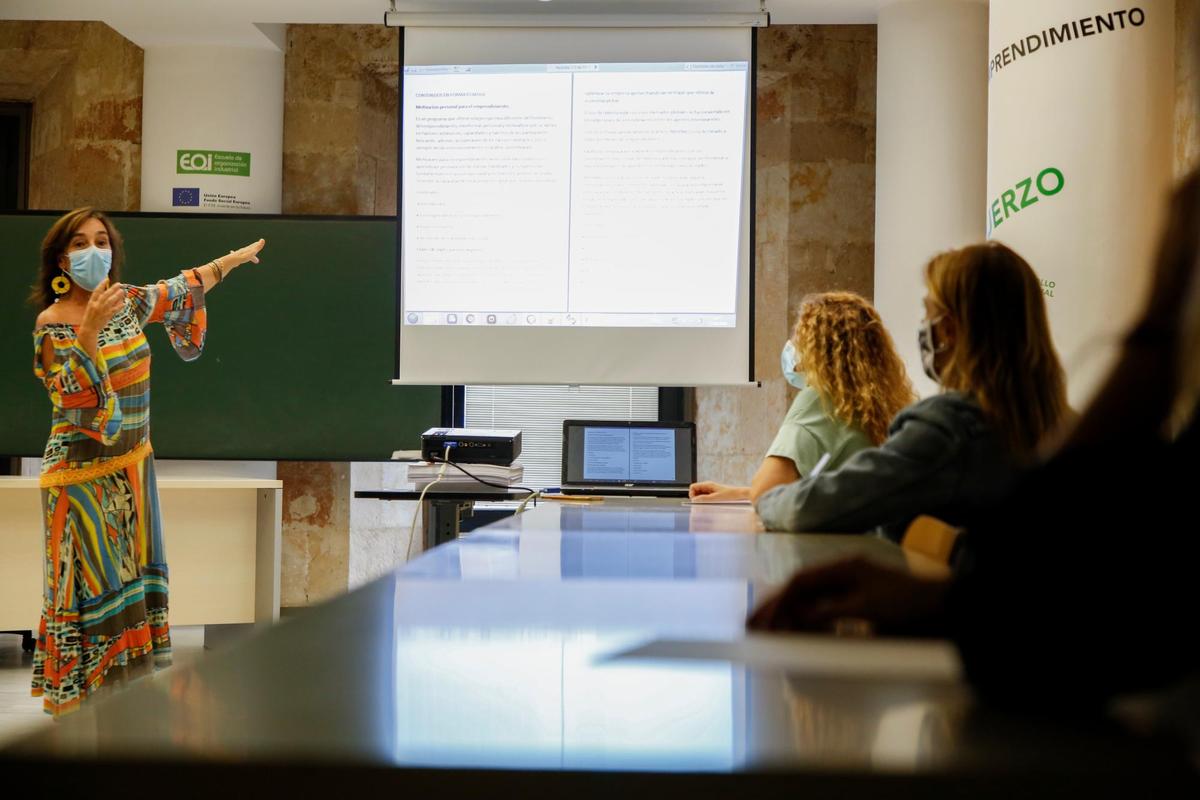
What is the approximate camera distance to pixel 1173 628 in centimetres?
50

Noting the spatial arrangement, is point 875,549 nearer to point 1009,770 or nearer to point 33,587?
point 1009,770

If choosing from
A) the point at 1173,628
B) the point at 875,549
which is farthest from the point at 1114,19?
the point at 1173,628

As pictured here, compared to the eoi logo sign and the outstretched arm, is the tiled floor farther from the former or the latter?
the eoi logo sign

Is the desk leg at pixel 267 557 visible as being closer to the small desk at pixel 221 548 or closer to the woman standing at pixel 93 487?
the small desk at pixel 221 548

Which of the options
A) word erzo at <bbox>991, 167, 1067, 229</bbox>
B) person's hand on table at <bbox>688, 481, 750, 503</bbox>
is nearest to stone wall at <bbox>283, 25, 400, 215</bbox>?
person's hand on table at <bbox>688, 481, 750, 503</bbox>

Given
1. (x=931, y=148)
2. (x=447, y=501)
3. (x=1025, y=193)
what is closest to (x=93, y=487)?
(x=447, y=501)

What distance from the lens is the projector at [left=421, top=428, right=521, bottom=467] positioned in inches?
148

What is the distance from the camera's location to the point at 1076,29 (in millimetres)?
2656

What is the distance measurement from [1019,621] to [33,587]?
4.46m

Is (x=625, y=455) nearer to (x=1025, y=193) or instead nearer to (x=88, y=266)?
(x=1025, y=193)

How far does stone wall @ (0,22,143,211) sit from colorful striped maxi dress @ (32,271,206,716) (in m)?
2.32

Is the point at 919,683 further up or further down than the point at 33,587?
further up

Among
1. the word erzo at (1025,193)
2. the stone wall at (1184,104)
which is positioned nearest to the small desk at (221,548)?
the word erzo at (1025,193)

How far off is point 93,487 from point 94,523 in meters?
0.11
